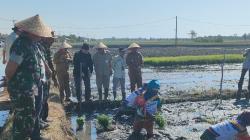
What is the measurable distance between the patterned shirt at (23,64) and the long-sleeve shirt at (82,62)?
6.34 m

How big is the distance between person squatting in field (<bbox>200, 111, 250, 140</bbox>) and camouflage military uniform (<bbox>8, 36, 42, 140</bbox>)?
2809 mm

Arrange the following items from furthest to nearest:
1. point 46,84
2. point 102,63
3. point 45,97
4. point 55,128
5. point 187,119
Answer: point 102,63
point 187,119
point 55,128
point 45,97
point 46,84

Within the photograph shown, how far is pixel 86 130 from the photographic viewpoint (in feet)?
32.8

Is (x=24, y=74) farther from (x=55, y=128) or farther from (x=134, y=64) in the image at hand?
(x=134, y=64)

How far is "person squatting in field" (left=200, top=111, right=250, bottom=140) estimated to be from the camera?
6766mm

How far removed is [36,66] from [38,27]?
0.51 metres

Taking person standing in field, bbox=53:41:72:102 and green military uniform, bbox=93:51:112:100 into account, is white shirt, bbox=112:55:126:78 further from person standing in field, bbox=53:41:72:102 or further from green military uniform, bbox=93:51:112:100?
person standing in field, bbox=53:41:72:102

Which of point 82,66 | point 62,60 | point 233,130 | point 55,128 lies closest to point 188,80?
point 82,66

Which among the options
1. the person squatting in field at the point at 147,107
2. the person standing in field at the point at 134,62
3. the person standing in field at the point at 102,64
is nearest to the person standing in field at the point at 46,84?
the person squatting in field at the point at 147,107

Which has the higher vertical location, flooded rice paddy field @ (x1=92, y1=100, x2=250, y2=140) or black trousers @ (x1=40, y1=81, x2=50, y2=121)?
black trousers @ (x1=40, y1=81, x2=50, y2=121)

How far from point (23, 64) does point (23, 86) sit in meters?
0.28

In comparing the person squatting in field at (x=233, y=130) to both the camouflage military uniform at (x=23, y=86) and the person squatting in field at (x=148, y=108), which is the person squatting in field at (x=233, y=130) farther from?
the camouflage military uniform at (x=23, y=86)

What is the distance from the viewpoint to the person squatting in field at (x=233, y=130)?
266 inches

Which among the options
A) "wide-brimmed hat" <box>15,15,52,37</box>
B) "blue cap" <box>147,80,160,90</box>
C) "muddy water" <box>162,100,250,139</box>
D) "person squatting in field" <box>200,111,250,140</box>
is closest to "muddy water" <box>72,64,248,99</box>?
"muddy water" <box>162,100,250,139</box>
